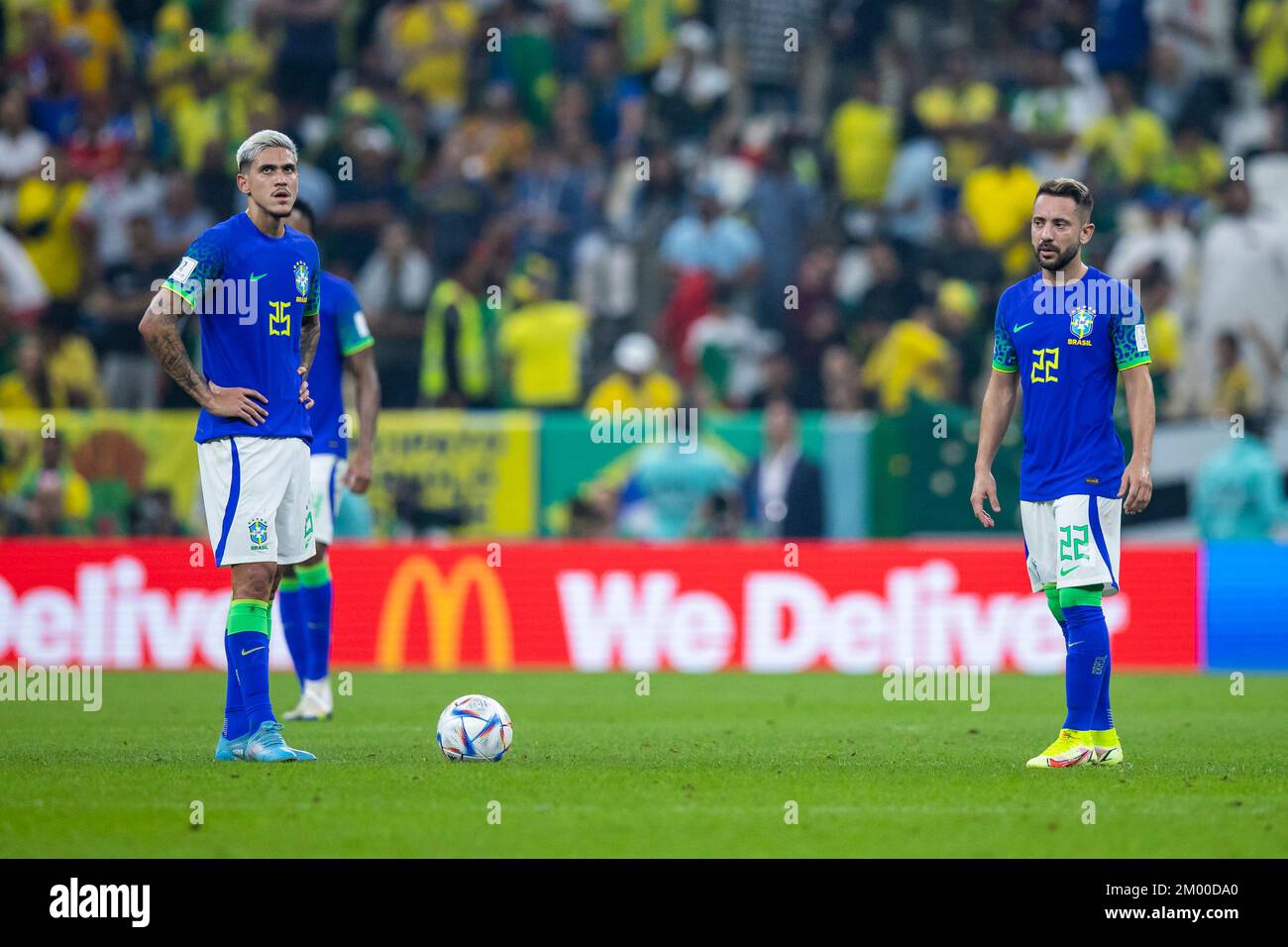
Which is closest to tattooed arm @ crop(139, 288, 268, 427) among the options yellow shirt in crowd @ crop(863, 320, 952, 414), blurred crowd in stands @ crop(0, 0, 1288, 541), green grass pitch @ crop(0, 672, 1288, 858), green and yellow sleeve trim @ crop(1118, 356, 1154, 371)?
green grass pitch @ crop(0, 672, 1288, 858)

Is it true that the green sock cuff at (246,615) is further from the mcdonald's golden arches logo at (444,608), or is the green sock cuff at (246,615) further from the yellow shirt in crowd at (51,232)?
the yellow shirt in crowd at (51,232)

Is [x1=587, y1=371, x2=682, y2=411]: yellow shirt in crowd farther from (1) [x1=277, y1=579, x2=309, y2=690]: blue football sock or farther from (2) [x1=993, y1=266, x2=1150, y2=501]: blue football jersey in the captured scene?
(2) [x1=993, y1=266, x2=1150, y2=501]: blue football jersey

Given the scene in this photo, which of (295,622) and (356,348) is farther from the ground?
(356,348)

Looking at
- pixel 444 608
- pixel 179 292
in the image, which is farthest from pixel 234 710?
pixel 444 608

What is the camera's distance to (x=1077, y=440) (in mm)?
8969

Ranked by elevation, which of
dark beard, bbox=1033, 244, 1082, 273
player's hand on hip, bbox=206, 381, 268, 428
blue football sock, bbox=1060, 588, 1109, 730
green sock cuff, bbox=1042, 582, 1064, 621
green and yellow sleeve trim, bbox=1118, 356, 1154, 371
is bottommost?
blue football sock, bbox=1060, 588, 1109, 730

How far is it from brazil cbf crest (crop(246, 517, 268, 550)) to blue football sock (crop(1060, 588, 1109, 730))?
141 inches

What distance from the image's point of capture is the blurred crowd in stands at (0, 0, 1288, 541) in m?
18.9

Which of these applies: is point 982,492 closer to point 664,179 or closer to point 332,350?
point 332,350

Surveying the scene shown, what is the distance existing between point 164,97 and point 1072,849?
57.6 ft
